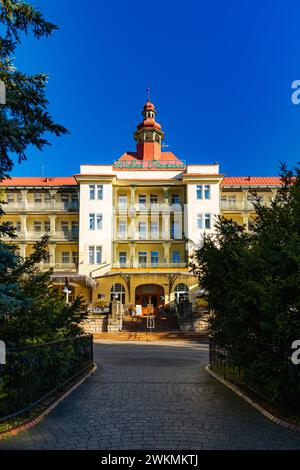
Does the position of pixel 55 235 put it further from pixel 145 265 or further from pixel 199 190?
pixel 199 190

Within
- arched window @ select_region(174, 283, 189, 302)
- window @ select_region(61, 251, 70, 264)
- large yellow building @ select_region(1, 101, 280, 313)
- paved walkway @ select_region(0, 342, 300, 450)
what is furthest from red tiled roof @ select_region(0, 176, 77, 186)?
paved walkway @ select_region(0, 342, 300, 450)

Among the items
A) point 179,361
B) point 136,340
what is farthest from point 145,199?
point 179,361

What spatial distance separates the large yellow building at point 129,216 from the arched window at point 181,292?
3.9 inches

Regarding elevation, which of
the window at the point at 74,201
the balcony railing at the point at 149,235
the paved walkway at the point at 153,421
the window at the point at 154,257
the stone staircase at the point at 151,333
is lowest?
the stone staircase at the point at 151,333

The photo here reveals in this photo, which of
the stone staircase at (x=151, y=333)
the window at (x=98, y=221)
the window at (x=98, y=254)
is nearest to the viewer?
the stone staircase at (x=151, y=333)

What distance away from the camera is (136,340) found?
1091 inches

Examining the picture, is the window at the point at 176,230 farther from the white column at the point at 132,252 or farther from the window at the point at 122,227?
the window at the point at 122,227

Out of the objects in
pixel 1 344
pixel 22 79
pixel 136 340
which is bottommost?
pixel 136 340

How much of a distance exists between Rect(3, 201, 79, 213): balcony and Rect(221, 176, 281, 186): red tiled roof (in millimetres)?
16637

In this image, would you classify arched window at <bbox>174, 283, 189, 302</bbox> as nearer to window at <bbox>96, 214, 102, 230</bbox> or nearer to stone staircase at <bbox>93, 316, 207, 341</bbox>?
stone staircase at <bbox>93, 316, 207, 341</bbox>

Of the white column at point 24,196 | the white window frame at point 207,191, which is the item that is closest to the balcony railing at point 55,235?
the white column at point 24,196

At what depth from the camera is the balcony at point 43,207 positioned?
4497cm
